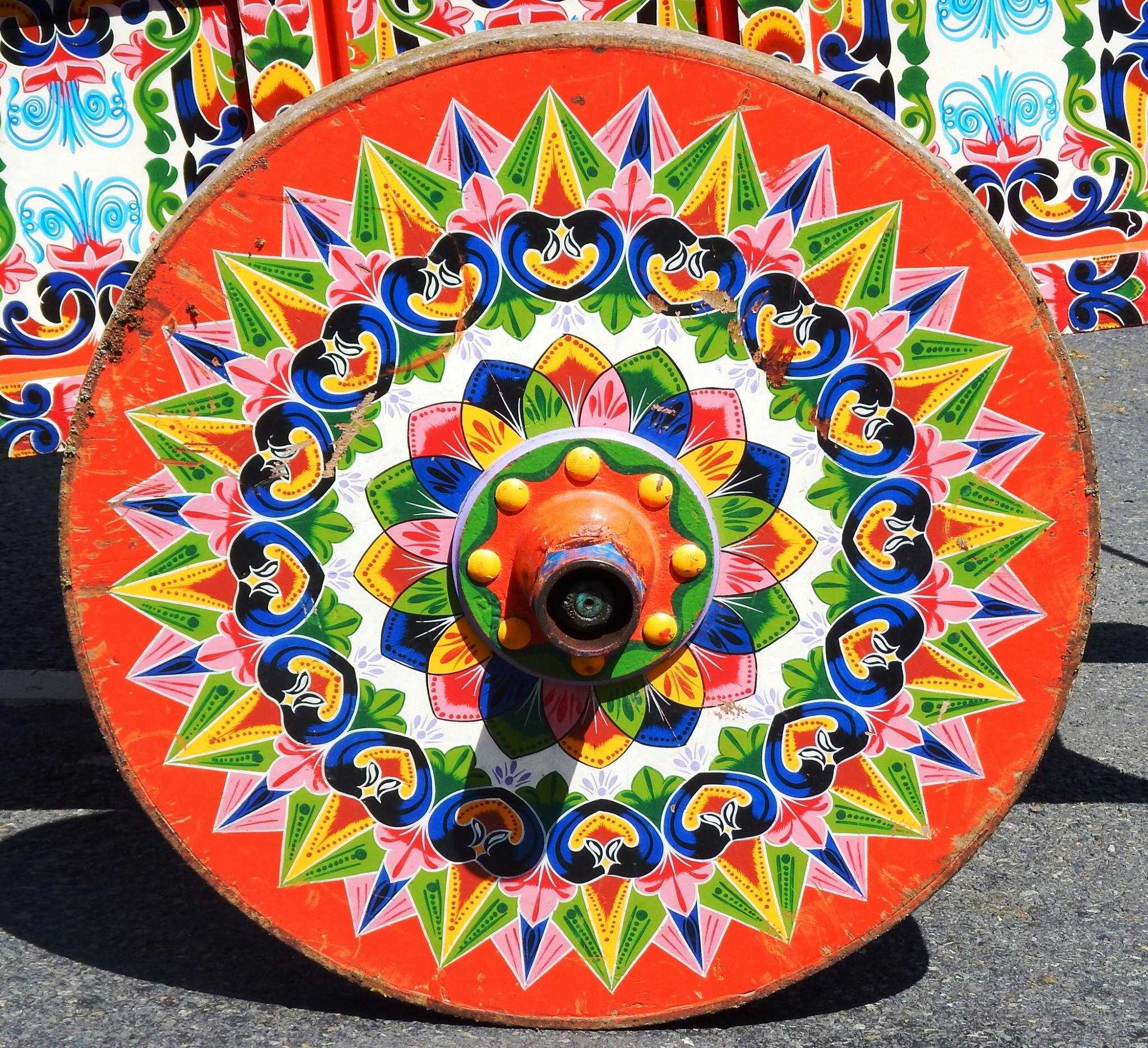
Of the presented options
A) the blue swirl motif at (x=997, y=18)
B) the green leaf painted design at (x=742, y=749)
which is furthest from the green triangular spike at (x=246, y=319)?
the blue swirl motif at (x=997, y=18)

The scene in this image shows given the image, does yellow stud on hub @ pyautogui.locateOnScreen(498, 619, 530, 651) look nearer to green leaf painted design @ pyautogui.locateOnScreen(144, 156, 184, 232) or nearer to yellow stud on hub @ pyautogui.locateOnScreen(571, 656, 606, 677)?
yellow stud on hub @ pyautogui.locateOnScreen(571, 656, 606, 677)

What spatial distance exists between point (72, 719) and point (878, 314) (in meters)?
2.06

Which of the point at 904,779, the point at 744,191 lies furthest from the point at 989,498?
the point at 744,191

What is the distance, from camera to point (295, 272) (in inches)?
73.0

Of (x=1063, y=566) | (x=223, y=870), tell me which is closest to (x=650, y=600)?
(x=1063, y=566)

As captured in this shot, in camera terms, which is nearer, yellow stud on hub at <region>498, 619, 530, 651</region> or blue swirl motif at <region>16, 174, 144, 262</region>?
yellow stud on hub at <region>498, 619, 530, 651</region>

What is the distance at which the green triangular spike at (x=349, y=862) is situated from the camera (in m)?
1.99

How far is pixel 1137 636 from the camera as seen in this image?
11.5 ft

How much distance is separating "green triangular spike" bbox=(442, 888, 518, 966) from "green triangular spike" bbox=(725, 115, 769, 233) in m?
0.92

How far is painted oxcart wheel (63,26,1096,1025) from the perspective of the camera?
182cm

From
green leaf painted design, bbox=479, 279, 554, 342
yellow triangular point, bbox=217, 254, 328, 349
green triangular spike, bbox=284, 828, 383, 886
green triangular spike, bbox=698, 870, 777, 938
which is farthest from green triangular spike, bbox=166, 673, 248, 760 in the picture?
green triangular spike, bbox=698, 870, 777, 938

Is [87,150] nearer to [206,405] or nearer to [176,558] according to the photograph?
[206,405]

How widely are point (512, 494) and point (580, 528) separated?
121mm

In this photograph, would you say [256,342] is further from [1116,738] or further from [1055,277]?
[1116,738]
